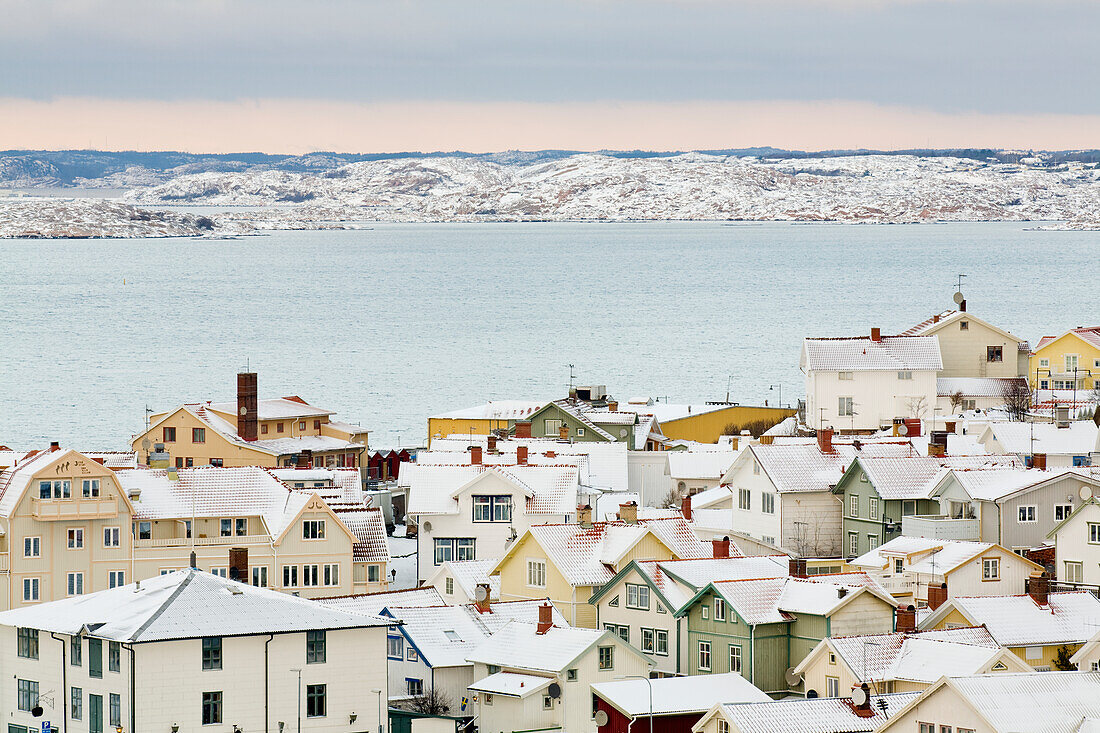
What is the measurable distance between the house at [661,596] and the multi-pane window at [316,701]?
738 cm

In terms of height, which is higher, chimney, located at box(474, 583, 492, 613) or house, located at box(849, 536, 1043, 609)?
house, located at box(849, 536, 1043, 609)

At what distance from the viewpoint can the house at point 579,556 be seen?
138 feet

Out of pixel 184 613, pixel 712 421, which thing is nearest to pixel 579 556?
pixel 184 613

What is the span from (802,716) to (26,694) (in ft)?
45.5

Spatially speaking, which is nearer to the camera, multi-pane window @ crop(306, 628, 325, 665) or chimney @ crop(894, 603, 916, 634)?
multi-pane window @ crop(306, 628, 325, 665)

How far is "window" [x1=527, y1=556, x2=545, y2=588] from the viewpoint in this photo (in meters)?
42.8

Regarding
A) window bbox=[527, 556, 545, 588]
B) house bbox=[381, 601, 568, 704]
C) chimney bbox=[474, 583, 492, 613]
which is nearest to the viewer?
house bbox=[381, 601, 568, 704]

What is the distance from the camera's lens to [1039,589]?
3666 cm

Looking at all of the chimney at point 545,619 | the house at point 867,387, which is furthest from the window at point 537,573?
the house at point 867,387

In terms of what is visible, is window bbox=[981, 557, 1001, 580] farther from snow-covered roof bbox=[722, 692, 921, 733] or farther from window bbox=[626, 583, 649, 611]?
snow-covered roof bbox=[722, 692, 921, 733]

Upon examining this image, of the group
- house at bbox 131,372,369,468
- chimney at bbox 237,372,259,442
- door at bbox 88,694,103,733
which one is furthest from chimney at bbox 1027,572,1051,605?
chimney at bbox 237,372,259,442

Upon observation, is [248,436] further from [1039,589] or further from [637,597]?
[1039,589]

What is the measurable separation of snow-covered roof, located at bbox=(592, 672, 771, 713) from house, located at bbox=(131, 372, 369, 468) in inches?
1262

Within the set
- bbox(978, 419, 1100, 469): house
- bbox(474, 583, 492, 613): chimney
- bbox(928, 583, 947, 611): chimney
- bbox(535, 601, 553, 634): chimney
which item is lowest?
bbox(474, 583, 492, 613): chimney
